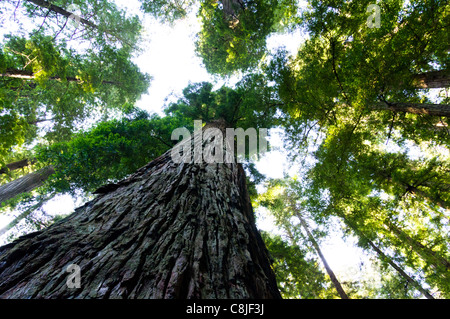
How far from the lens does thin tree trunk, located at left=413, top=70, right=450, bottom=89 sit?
16.7 feet

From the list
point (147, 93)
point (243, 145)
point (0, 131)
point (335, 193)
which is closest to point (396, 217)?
point (335, 193)

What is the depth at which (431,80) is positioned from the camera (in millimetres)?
5152

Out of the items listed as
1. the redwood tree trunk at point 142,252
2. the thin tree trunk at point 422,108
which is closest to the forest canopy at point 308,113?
the thin tree trunk at point 422,108

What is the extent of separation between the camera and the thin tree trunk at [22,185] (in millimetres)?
6062

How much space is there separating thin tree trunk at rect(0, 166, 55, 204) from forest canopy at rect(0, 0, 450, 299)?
0.04 meters

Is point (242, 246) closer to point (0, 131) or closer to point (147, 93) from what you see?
point (0, 131)

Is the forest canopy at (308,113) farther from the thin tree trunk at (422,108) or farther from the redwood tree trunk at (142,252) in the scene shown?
the redwood tree trunk at (142,252)

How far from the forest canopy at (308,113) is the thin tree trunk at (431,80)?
0.09 ft

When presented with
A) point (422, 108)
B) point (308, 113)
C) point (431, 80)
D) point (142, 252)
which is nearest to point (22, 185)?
point (142, 252)

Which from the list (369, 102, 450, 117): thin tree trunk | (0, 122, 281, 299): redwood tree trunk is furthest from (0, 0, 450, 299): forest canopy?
(0, 122, 281, 299): redwood tree trunk

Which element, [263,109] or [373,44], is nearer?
[373,44]

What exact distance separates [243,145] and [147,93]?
7959 mm

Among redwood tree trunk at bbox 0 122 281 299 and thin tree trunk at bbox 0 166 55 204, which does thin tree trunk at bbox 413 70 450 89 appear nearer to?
redwood tree trunk at bbox 0 122 281 299
